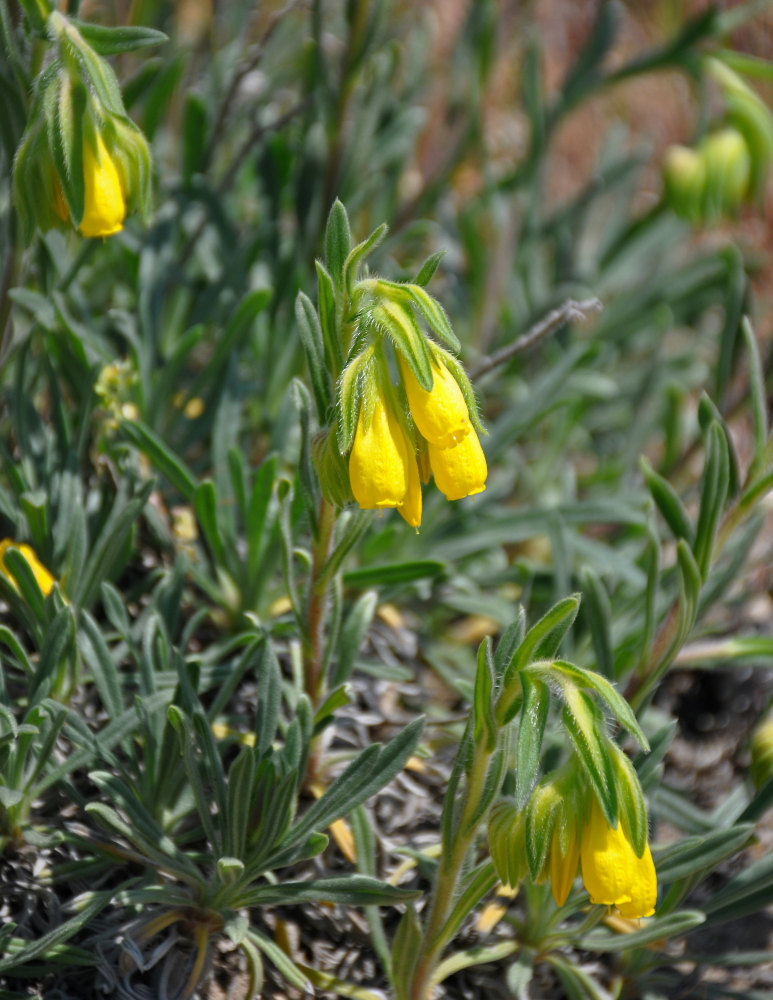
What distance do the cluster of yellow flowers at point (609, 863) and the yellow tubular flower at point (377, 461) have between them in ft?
1.68

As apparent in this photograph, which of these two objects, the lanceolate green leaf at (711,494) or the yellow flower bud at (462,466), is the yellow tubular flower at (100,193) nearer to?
the yellow flower bud at (462,466)

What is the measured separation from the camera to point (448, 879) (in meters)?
1.62

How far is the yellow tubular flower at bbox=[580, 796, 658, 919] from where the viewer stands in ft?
4.49

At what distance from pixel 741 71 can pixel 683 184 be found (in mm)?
350

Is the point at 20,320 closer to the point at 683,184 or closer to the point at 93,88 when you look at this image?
the point at 93,88

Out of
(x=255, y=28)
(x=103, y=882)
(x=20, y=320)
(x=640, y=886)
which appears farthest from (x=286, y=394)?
(x=255, y=28)

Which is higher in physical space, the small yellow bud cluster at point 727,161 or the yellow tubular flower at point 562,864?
the small yellow bud cluster at point 727,161

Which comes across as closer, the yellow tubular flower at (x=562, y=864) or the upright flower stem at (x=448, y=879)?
the yellow tubular flower at (x=562, y=864)

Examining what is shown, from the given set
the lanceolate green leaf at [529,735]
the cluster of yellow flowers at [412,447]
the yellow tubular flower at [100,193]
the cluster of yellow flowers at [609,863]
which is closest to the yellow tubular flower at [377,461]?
the cluster of yellow flowers at [412,447]

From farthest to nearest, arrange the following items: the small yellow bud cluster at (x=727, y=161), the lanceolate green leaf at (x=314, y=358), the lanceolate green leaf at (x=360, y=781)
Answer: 1. the small yellow bud cluster at (x=727, y=161)
2. the lanceolate green leaf at (x=360, y=781)
3. the lanceolate green leaf at (x=314, y=358)

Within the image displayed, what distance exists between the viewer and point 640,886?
138 centimetres

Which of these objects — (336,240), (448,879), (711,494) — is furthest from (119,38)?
(448,879)

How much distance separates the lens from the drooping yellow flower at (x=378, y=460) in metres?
1.39

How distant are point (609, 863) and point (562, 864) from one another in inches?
3.3
